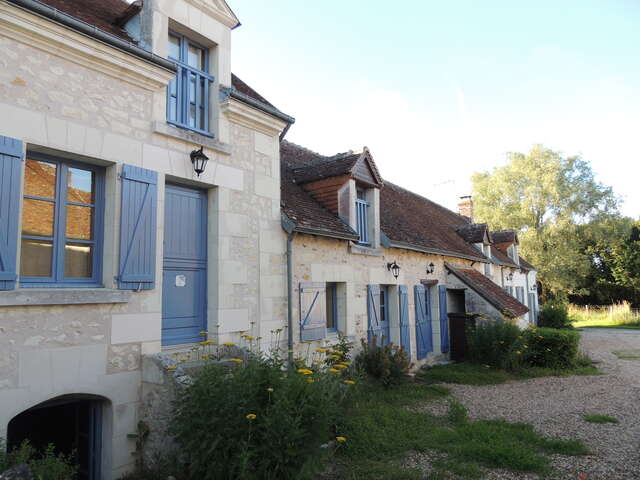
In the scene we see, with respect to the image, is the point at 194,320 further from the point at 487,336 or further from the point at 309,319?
the point at 487,336

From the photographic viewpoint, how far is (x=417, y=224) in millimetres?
12898

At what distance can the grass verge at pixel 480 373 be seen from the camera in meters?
9.12

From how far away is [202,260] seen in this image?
5.67 m

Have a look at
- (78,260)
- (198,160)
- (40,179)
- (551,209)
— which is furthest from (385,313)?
(551,209)

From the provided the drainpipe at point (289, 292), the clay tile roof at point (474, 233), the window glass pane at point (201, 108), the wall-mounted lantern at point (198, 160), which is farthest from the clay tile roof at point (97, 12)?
the clay tile roof at point (474, 233)

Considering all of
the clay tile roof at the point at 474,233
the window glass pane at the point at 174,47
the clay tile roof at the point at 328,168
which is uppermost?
the window glass pane at the point at 174,47

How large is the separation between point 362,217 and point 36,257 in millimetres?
6093

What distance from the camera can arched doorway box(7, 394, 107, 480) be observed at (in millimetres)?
4371

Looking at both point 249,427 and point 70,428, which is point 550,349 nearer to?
point 249,427

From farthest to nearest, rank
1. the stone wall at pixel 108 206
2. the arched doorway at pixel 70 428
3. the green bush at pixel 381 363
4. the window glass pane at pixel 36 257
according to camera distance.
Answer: the green bush at pixel 381 363, the arched doorway at pixel 70 428, the window glass pane at pixel 36 257, the stone wall at pixel 108 206

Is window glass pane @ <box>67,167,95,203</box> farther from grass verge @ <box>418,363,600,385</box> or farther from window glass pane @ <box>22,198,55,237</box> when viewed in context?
grass verge @ <box>418,363,600,385</box>

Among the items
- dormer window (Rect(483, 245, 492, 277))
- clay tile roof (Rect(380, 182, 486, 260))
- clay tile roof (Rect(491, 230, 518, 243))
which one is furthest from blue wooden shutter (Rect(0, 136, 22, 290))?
clay tile roof (Rect(491, 230, 518, 243))

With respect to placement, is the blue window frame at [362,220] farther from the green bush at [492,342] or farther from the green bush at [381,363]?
the green bush at [492,342]

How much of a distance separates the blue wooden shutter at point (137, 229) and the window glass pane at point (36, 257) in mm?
656
